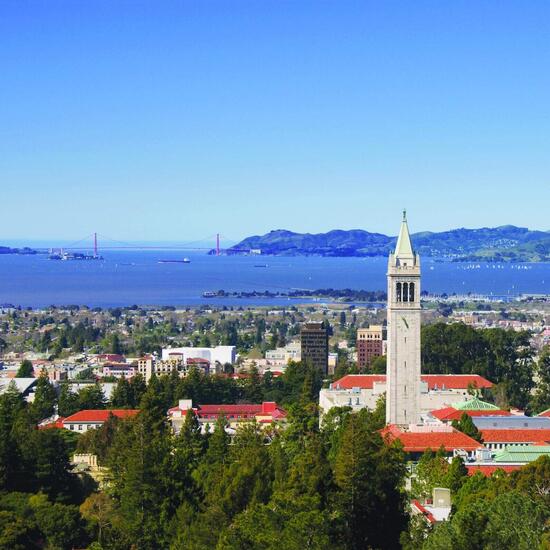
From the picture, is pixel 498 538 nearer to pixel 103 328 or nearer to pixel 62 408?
pixel 62 408

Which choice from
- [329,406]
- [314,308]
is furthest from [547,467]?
[314,308]

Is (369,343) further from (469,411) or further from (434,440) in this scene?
(434,440)

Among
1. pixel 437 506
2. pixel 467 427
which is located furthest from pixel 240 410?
pixel 437 506

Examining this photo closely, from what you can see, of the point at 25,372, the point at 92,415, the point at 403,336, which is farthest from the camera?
the point at 25,372

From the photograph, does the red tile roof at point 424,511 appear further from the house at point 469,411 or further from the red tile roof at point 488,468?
the house at point 469,411

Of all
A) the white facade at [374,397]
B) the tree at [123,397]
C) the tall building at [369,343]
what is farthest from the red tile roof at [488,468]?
the tall building at [369,343]

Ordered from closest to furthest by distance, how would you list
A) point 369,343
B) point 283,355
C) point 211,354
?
point 369,343, point 211,354, point 283,355
